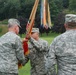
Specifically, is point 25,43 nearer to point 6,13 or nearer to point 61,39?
point 61,39

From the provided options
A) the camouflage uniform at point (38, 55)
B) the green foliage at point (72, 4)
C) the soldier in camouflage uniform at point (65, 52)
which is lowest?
the green foliage at point (72, 4)

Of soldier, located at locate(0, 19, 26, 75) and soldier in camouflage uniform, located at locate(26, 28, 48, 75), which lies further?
soldier in camouflage uniform, located at locate(26, 28, 48, 75)

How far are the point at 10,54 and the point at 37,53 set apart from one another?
6.25 feet

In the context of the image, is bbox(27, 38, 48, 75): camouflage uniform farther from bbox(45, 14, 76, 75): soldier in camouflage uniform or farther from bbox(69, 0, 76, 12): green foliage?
bbox(69, 0, 76, 12): green foliage

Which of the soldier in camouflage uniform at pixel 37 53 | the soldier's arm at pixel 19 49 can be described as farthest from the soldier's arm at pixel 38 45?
the soldier's arm at pixel 19 49

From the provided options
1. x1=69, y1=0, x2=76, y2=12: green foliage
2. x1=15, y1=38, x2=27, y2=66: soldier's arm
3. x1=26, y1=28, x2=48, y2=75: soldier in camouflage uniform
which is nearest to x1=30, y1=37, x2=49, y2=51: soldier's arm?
x1=26, y1=28, x2=48, y2=75: soldier in camouflage uniform

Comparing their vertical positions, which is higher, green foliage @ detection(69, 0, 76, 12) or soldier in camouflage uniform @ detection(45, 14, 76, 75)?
soldier in camouflage uniform @ detection(45, 14, 76, 75)

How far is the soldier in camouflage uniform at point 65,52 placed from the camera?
6.53 m

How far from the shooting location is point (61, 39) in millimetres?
6605

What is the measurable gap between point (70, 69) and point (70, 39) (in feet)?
1.61

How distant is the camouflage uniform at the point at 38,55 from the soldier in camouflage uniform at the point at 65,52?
2.83 m

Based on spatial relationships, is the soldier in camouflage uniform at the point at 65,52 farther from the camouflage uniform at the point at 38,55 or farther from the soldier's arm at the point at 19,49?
the camouflage uniform at the point at 38,55

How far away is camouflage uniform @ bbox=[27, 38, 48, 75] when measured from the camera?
9.52 metres

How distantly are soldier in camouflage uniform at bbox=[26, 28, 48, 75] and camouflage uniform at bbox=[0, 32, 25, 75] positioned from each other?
143cm
